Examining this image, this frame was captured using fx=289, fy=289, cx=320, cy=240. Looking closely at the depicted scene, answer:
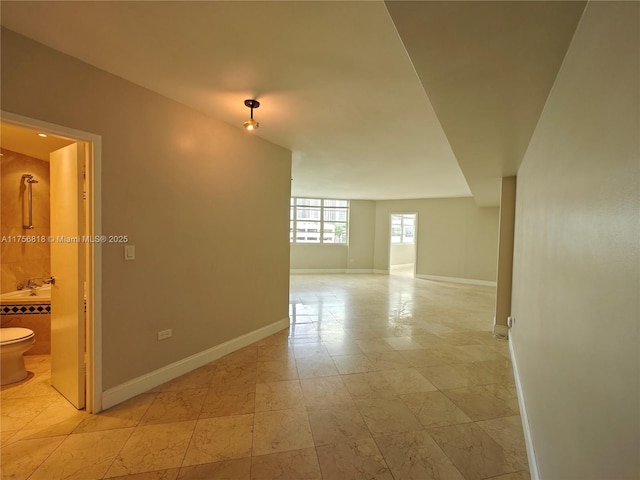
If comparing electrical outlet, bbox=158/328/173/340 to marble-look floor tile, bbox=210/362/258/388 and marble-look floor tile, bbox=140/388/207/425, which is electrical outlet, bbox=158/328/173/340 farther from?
marble-look floor tile, bbox=210/362/258/388

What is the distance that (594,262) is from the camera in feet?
3.14

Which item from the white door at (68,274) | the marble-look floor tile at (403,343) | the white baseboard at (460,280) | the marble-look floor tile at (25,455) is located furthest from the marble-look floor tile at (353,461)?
the white baseboard at (460,280)

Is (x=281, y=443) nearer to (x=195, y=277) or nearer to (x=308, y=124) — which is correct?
(x=195, y=277)

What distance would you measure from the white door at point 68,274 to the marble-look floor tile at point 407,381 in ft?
8.32

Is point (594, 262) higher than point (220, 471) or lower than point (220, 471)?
higher

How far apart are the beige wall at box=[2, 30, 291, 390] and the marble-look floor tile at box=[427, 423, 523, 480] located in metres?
2.32

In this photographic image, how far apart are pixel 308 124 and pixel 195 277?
1.95 metres

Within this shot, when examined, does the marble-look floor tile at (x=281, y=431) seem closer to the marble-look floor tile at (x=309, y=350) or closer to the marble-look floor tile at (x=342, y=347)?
the marble-look floor tile at (x=309, y=350)

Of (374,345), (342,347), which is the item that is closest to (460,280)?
(374,345)

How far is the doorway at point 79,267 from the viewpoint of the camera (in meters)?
2.12

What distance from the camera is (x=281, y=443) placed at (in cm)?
188

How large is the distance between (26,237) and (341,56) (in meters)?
4.14

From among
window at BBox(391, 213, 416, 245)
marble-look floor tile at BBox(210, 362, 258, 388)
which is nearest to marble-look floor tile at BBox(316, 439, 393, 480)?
marble-look floor tile at BBox(210, 362, 258, 388)

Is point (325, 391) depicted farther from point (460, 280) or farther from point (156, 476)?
point (460, 280)
